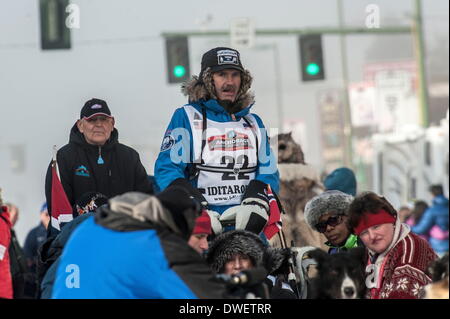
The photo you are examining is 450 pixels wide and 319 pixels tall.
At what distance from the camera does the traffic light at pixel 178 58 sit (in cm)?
1855

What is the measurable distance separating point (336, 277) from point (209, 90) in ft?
6.76

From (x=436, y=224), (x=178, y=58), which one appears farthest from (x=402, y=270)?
(x=178, y=58)

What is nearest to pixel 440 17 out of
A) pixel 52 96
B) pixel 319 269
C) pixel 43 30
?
pixel 43 30

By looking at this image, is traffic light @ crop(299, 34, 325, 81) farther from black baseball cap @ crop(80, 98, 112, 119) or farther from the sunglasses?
the sunglasses

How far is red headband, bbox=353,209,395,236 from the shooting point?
6.68 m

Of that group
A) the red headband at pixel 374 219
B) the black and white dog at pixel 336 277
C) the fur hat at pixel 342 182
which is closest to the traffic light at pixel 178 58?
the fur hat at pixel 342 182

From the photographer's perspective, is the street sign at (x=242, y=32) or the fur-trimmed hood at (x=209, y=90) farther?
the street sign at (x=242, y=32)

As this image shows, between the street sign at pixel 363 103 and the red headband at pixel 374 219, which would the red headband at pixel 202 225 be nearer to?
the red headband at pixel 374 219

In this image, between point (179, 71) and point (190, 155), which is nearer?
point (190, 155)

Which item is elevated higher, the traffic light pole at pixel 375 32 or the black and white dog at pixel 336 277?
the traffic light pole at pixel 375 32

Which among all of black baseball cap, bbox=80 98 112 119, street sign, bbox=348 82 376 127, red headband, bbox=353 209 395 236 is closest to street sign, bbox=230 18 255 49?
black baseball cap, bbox=80 98 112 119

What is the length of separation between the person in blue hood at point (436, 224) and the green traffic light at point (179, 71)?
4.24 meters

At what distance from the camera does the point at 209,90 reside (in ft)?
24.7

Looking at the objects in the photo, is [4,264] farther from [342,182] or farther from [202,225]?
[342,182]
